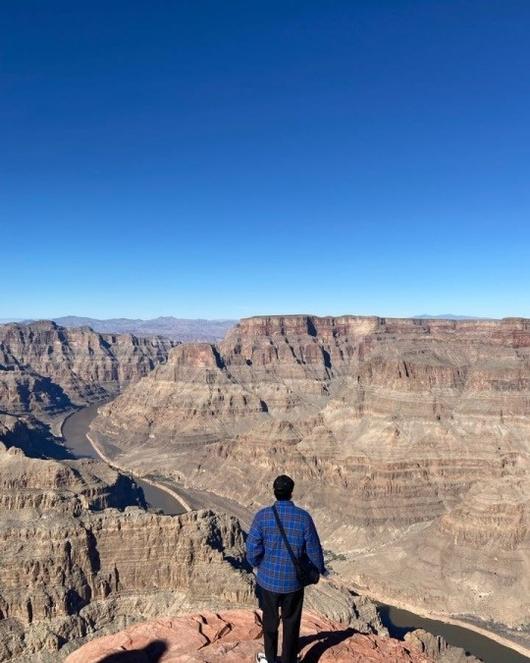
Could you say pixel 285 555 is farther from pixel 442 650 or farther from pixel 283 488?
pixel 442 650

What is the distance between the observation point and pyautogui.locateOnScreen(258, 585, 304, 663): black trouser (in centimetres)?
1414

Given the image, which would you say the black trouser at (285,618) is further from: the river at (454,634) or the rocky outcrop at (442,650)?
the river at (454,634)

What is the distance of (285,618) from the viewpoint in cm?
1422

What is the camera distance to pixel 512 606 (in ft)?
214

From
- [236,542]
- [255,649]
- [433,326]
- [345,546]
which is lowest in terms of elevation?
[345,546]

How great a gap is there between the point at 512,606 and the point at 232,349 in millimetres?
140908

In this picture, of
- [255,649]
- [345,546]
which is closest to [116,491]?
[345,546]

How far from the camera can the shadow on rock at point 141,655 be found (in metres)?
17.0

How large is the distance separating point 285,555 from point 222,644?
5689 mm

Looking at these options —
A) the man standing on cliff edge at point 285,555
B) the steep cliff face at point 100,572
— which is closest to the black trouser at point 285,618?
the man standing on cliff edge at point 285,555

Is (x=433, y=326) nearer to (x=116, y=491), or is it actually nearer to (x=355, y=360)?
(x=355, y=360)

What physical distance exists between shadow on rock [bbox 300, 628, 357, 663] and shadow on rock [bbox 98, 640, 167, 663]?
14.5 feet

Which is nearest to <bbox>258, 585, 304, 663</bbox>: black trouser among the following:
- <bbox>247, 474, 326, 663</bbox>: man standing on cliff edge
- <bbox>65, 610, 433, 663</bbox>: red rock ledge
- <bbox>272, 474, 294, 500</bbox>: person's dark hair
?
<bbox>247, 474, 326, 663</bbox>: man standing on cliff edge

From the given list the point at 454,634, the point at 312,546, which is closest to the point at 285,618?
the point at 312,546
